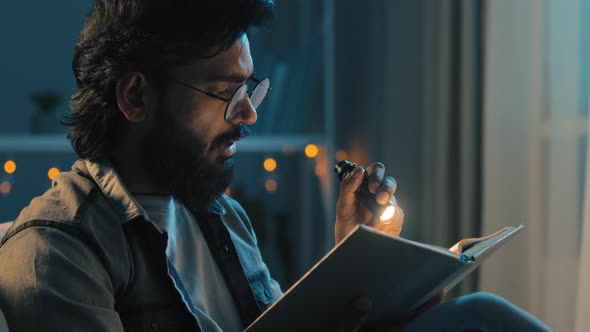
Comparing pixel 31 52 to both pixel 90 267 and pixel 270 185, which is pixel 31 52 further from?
pixel 90 267

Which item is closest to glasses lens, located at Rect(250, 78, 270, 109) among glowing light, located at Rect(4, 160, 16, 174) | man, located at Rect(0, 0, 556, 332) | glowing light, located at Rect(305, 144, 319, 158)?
man, located at Rect(0, 0, 556, 332)

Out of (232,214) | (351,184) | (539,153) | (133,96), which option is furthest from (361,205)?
(539,153)

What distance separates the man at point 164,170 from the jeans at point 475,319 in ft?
0.04

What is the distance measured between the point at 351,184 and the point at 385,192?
0.10 meters

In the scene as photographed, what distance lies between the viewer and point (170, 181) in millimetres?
1148

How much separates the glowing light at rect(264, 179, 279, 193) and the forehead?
1.92 m

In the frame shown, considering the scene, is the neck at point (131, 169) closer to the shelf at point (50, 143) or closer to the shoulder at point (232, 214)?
the shoulder at point (232, 214)

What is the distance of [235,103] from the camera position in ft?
3.89

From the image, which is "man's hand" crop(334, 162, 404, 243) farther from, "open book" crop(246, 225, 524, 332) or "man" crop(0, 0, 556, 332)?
"open book" crop(246, 225, 524, 332)

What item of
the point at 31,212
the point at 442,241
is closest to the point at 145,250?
the point at 31,212

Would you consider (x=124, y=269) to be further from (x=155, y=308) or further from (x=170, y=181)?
(x=170, y=181)

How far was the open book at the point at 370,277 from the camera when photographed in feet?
2.59

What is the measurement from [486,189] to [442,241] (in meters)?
0.39

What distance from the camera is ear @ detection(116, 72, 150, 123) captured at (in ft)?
3.68
